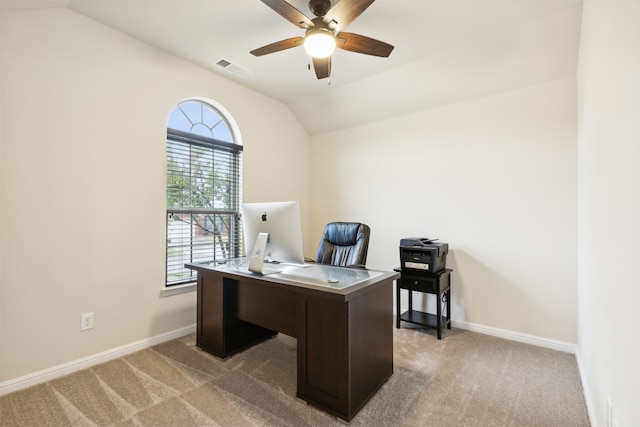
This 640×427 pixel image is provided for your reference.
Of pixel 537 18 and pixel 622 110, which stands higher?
pixel 537 18

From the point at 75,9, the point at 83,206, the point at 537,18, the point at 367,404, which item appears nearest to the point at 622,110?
the point at 537,18

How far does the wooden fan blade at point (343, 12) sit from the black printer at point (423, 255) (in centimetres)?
203

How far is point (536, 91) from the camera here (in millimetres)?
2773

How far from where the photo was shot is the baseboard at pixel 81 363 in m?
2.00

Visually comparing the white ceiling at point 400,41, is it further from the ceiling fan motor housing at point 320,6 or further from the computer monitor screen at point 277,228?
the computer monitor screen at point 277,228

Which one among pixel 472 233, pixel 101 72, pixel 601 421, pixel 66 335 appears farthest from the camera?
pixel 472 233

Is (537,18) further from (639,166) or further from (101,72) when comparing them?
(101,72)

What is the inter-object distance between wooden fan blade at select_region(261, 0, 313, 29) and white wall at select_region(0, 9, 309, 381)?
1542 mm

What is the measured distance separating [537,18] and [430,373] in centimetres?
279

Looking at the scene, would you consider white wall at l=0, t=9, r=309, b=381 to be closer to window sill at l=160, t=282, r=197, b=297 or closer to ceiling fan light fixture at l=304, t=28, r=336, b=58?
window sill at l=160, t=282, r=197, b=297

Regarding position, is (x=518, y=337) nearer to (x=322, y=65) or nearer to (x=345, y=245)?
(x=345, y=245)

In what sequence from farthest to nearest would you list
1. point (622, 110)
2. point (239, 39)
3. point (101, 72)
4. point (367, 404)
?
point (239, 39)
point (101, 72)
point (367, 404)
point (622, 110)

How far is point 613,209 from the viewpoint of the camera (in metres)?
1.23

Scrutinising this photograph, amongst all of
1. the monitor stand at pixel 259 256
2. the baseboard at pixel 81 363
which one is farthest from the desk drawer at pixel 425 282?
the baseboard at pixel 81 363
